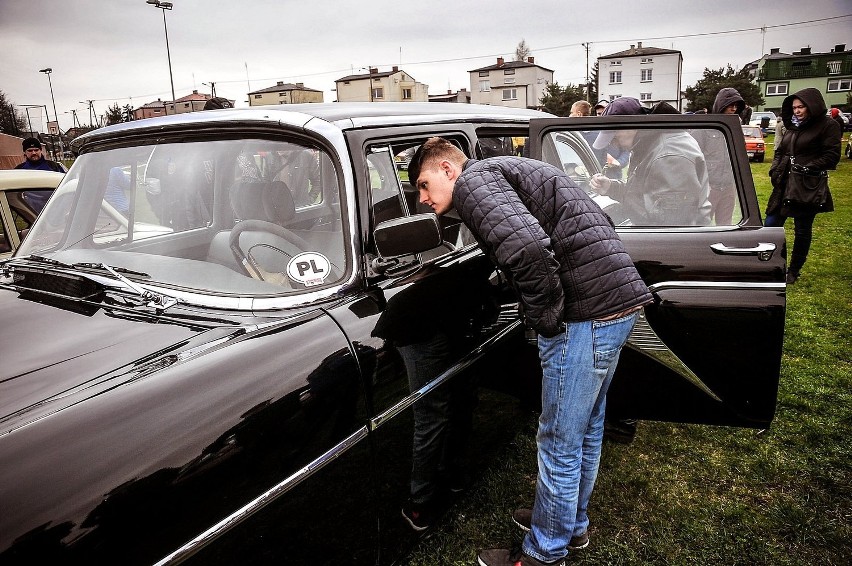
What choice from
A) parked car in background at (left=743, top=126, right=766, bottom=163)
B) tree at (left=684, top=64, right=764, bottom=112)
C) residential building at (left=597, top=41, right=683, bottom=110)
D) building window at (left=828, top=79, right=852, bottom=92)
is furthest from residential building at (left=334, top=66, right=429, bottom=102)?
parked car in background at (left=743, top=126, right=766, bottom=163)

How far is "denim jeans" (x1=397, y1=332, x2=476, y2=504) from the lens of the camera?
2.02 meters

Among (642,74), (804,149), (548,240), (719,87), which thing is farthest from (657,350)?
(642,74)

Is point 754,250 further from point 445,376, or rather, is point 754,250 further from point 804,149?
point 804,149

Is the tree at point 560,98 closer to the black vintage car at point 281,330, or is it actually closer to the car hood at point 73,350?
the black vintage car at point 281,330

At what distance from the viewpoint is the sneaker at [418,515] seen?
2.01m

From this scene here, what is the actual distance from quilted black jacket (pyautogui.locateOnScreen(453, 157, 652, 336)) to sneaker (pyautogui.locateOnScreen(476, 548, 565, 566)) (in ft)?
3.41

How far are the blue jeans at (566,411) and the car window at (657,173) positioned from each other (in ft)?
3.02

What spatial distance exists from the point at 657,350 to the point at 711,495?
1.08m

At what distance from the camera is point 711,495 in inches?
118

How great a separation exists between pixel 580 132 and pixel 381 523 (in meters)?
2.17

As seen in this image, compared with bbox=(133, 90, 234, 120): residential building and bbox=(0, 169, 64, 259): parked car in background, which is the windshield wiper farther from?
bbox=(0, 169, 64, 259): parked car in background

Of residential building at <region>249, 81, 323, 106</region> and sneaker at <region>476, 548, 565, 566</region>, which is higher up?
residential building at <region>249, 81, 323, 106</region>

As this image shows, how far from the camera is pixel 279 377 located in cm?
150

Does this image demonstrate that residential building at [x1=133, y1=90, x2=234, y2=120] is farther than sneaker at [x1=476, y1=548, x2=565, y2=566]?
Yes
